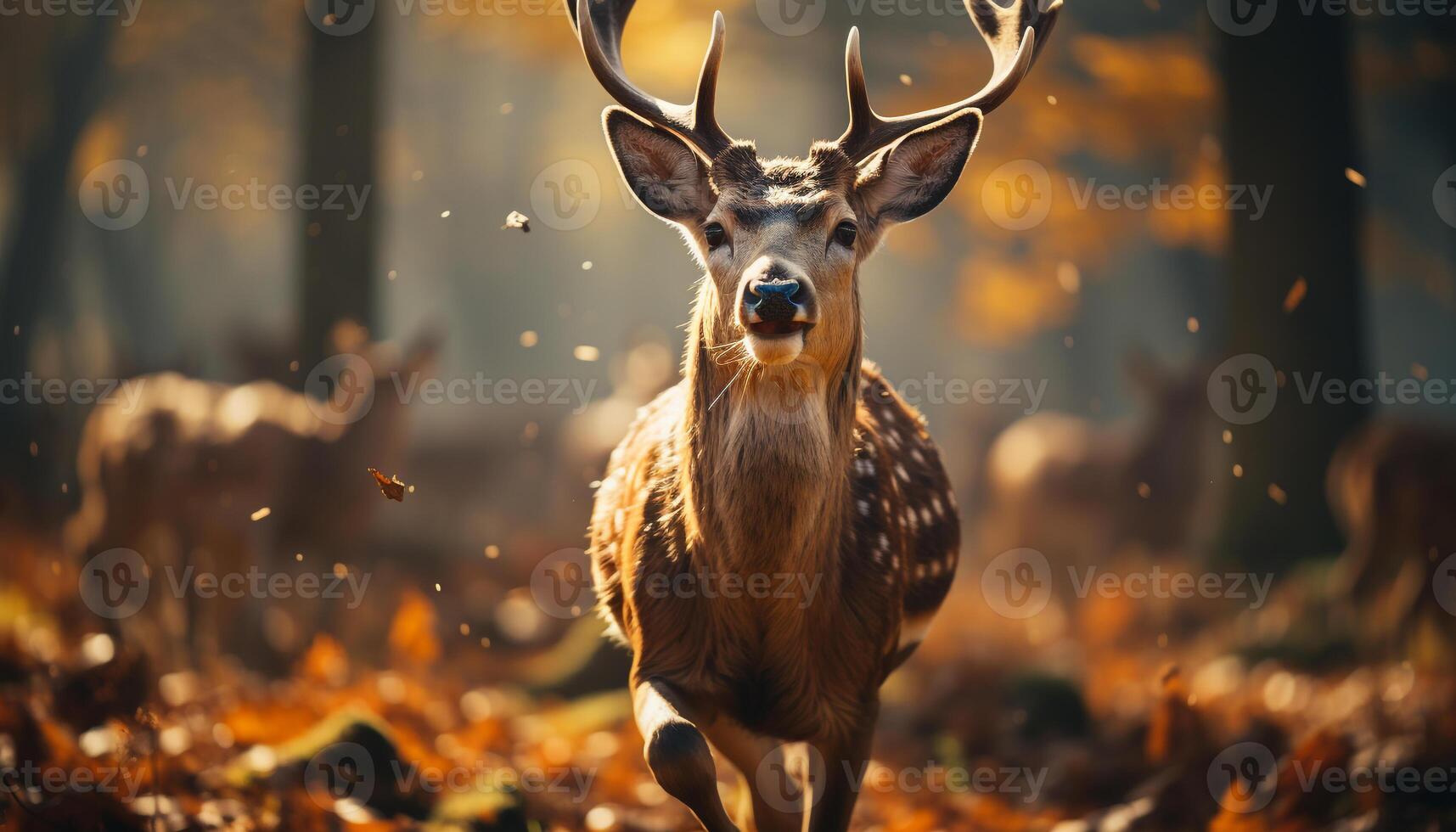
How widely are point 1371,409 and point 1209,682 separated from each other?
8.26 ft

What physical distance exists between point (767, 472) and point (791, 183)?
1.07 m

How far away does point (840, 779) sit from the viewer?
174 inches
